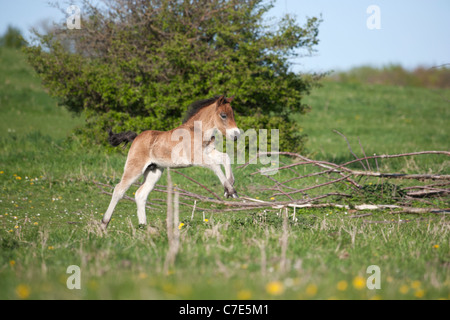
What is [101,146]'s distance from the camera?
16234 mm

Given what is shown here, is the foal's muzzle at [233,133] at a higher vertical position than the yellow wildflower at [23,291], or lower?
higher

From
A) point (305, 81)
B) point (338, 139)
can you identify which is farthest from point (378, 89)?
point (305, 81)

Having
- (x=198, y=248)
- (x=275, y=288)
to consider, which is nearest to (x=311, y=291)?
(x=275, y=288)

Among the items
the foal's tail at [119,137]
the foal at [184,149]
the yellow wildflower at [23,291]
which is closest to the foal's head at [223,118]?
the foal at [184,149]

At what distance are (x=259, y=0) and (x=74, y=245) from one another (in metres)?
12.1

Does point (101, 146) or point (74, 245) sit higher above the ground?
point (101, 146)

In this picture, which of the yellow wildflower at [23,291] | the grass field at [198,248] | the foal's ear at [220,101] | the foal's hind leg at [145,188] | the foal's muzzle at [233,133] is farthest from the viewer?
the foal's hind leg at [145,188]

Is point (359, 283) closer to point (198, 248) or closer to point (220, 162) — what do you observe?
point (198, 248)

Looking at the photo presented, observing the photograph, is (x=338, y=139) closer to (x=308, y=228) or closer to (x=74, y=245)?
(x=308, y=228)

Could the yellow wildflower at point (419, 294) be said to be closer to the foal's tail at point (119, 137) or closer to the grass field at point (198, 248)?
the grass field at point (198, 248)

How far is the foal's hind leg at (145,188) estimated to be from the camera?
824 cm

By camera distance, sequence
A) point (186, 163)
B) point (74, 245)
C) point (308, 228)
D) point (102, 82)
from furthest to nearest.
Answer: point (102, 82)
point (186, 163)
point (308, 228)
point (74, 245)

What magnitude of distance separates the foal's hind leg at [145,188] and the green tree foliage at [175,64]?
256 inches

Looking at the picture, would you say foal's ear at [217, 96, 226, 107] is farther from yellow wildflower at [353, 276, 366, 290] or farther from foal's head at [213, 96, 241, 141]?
yellow wildflower at [353, 276, 366, 290]
